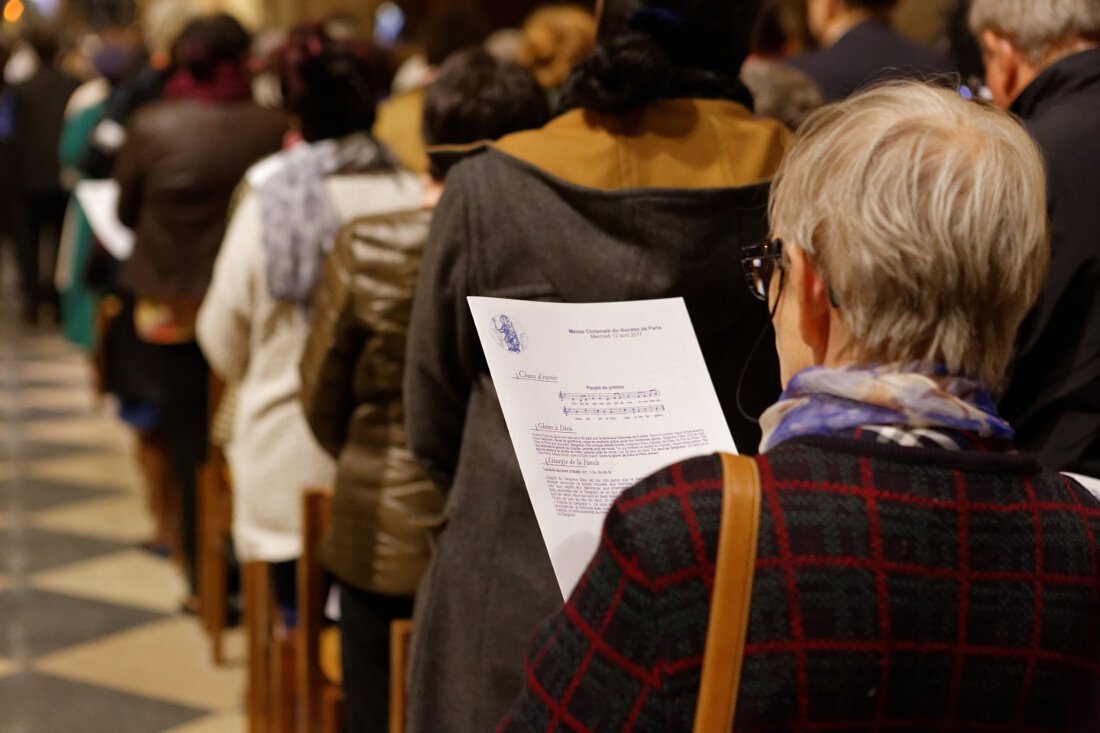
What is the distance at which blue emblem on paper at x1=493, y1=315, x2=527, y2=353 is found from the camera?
1277 millimetres

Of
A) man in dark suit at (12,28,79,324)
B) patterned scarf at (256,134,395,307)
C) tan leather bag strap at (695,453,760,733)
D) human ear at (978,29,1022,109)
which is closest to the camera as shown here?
tan leather bag strap at (695,453,760,733)

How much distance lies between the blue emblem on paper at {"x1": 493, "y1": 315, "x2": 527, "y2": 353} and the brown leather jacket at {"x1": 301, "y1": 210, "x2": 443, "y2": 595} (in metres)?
0.93

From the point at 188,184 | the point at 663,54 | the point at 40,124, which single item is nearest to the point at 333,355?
the point at 663,54

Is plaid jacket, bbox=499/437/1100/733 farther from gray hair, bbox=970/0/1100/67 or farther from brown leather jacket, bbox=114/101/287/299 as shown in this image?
brown leather jacket, bbox=114/101/287/299

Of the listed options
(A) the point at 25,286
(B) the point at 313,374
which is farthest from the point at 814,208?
(A) the point at 25,286

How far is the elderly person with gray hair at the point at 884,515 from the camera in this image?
0.98 m

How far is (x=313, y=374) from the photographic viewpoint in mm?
2342

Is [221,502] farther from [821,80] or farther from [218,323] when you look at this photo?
[821,80]

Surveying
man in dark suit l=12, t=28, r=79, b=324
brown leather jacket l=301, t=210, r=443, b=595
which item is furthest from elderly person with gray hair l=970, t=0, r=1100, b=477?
man in dark suit l=12, t=28, r=79, b=324

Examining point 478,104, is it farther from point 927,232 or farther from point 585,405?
point 927,232

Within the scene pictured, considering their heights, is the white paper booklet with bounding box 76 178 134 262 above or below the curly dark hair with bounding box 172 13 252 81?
below

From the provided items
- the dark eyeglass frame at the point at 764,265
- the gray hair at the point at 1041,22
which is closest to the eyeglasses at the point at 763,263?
the dark eyeglass frame at the point at 764,265

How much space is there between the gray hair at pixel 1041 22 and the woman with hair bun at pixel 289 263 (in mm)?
1295

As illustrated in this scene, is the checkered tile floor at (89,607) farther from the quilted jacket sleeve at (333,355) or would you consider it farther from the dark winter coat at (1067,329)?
the dark winter coat at (1067,329)
